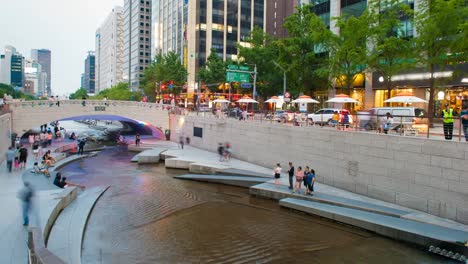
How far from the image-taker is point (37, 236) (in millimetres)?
11008

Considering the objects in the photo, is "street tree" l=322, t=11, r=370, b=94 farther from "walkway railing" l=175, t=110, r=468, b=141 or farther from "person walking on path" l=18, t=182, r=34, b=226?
"person walking on path" l=18, t=182, r=34, b=226

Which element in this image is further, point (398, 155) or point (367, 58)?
point (367, 58)

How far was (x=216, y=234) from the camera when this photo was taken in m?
16.1

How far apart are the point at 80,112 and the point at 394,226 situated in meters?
43.7

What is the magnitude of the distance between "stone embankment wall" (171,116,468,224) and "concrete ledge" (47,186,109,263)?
44.4 ft

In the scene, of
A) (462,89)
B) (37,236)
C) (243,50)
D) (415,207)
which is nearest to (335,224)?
(415,207)

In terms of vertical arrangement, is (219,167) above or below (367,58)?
below

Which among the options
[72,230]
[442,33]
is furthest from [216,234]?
[442,33]

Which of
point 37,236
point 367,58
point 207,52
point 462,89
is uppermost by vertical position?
point 207,52

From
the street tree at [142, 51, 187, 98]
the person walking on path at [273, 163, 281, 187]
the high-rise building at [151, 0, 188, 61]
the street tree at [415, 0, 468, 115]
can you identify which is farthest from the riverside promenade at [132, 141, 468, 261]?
the high-rise building at [151, 0, 188, 61]

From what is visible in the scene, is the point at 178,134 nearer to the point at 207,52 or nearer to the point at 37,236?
the point at 37,236

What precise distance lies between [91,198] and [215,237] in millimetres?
8470

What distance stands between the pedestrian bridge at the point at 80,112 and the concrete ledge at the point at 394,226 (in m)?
36.8

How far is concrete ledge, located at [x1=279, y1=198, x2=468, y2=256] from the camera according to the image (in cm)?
1387
